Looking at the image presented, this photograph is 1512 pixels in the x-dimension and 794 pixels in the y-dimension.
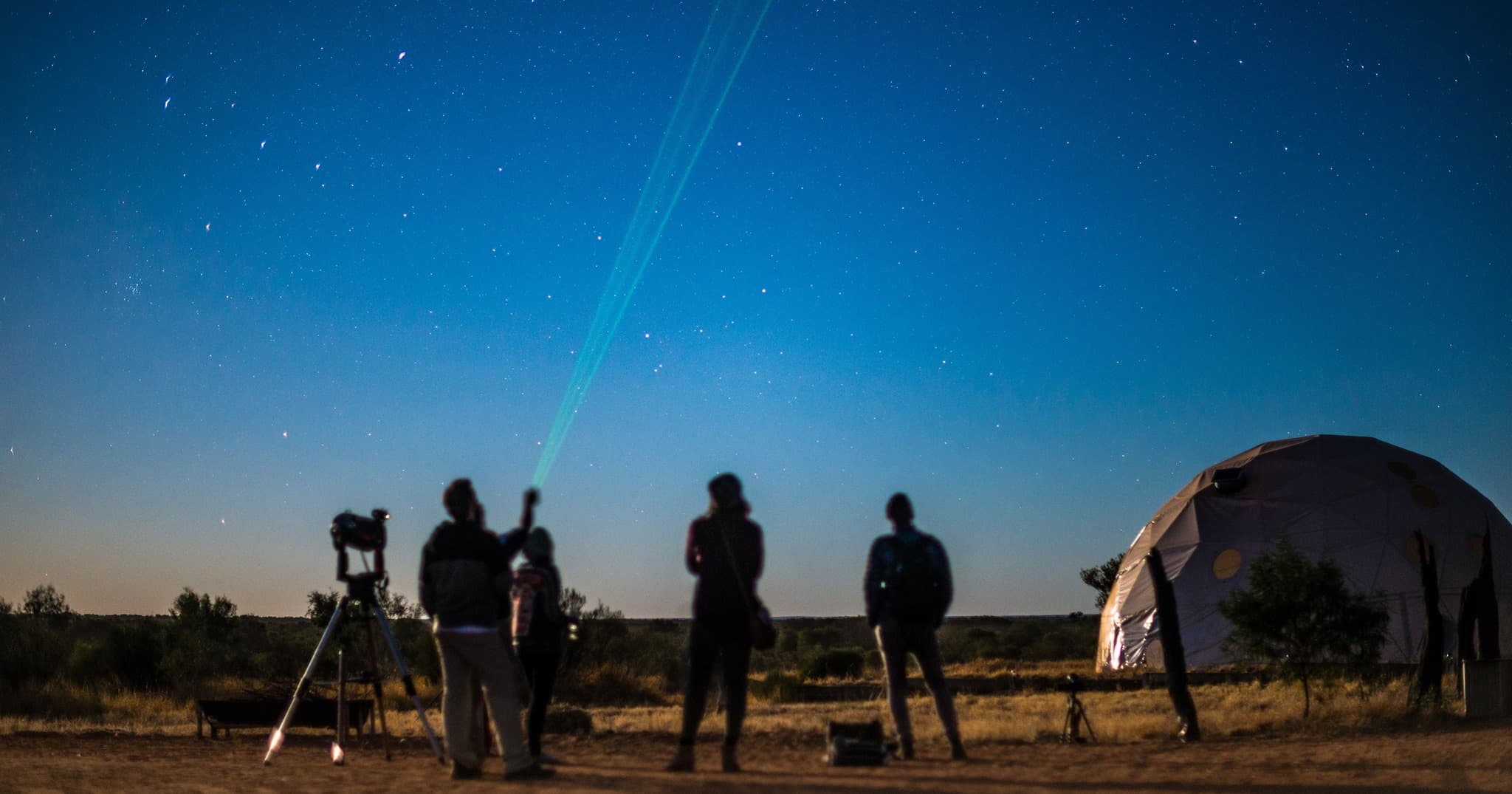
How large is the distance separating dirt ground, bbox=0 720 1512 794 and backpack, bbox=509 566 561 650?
0.94m

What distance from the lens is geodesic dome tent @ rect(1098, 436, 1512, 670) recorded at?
27.2m

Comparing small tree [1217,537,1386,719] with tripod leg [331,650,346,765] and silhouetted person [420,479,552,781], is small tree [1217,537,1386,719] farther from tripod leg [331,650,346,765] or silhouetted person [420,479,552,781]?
tripod leg [331,650,346,765]

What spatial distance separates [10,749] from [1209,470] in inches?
1137

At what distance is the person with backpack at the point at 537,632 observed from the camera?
342 inches

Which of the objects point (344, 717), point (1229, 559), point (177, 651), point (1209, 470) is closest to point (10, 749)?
point (344, 717)

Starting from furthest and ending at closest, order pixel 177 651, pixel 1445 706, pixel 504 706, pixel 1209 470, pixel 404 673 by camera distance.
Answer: pixel 1209 470, pixel 177 651, pixel 1445 706, pixel 404 673, pixel 504 706

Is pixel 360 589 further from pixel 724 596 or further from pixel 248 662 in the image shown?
pixel 248 662

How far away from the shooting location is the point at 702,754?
947 cm

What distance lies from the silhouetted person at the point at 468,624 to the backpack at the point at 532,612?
0.73m

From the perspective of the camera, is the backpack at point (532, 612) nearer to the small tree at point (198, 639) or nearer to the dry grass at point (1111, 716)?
the dry grass at point (1111, 716)

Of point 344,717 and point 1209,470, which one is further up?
point 1209,470

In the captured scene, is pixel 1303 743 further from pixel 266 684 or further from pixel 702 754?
pixel 266 684

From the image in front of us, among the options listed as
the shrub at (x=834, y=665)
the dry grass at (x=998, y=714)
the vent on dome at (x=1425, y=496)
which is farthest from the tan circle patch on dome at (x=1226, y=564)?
the shrub at (x=834, y=665)

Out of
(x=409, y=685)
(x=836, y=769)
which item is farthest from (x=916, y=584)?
(x=409, y=685)
